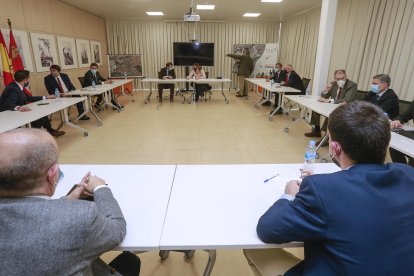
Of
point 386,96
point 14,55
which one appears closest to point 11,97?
point 14,55

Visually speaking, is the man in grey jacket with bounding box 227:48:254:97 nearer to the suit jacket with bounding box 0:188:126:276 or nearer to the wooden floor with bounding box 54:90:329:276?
the wooden floor with bounding box 54:90:329:276

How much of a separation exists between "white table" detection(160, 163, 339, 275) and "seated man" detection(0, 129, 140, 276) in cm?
35

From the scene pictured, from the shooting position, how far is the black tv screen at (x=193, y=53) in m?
9.84

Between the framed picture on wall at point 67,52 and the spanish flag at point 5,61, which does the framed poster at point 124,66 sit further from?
the spanish flag at point 5,61

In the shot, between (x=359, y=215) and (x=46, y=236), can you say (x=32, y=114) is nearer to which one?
(x=46, y=236)

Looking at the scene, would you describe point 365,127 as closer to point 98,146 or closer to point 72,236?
point 72,236

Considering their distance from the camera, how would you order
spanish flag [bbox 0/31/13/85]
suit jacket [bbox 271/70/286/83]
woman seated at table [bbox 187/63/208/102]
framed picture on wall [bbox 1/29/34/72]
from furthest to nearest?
woman seated at table [bbox 187/63/208/102]
suit jacket [bbox 271/70/286/83]
framed picture on wall [bbox 1/29/34/72]
spanish flag [bbox 0/31/13/85]

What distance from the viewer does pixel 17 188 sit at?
0.85 meters

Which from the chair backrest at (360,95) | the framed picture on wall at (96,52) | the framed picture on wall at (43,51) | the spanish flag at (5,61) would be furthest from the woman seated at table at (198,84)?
the chair backrest at (360,95)

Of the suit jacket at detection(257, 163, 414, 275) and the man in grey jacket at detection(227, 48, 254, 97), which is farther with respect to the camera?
the man in grey jacket at detection(227, 48, 254, 97)

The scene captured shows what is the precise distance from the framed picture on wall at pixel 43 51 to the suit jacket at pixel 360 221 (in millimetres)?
7040

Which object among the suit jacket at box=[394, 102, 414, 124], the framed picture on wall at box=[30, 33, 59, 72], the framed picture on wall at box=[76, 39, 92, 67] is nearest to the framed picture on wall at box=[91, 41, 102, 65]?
the framed picture on wall at box=[76, 39, 92, 67]

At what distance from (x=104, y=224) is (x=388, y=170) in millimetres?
1025

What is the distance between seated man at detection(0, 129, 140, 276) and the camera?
2.52 ft
